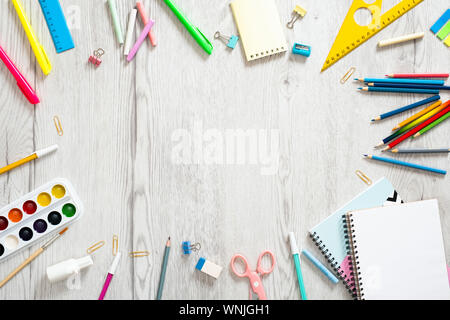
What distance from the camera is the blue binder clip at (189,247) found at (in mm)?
875

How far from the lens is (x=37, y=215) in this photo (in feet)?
2.82

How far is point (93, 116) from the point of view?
2.89ft

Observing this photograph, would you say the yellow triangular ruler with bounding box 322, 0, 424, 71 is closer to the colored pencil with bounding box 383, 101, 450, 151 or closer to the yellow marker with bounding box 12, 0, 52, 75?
the colored pencil with bounding box 383, 101, 450, 151

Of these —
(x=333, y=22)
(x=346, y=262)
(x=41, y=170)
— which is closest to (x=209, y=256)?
(x=346, y=262)

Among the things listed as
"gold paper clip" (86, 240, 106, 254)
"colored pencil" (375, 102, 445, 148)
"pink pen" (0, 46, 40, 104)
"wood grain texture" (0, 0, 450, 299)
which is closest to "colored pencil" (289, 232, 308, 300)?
"wood grain texture" (0, 0, 450, 299)

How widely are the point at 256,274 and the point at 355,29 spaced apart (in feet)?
2.00

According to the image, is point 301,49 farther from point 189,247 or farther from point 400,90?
point 189,247

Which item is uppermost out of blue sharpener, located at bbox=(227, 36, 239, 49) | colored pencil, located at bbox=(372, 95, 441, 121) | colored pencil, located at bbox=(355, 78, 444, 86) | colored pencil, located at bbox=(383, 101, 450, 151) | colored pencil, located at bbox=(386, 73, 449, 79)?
blue sharpener, located at bbox=(227, 36, 239, 49)

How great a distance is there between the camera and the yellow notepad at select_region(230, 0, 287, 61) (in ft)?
2.89

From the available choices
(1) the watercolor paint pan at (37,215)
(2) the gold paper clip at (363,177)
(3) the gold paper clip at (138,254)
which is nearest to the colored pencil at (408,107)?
(2) the gold paper clip at (363,177)

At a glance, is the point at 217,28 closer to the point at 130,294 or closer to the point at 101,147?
the point at 101,147

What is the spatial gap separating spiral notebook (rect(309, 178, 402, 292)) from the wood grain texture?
2 cm

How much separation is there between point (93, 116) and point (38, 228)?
28 centimetres

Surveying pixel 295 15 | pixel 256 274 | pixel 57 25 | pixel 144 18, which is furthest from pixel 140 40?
pixel 256 274
